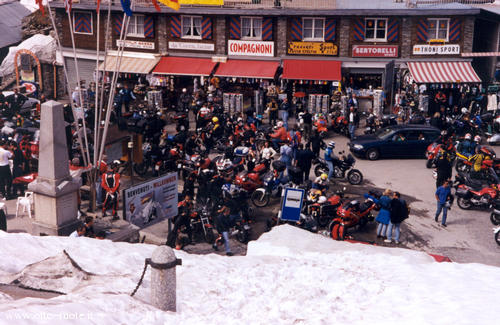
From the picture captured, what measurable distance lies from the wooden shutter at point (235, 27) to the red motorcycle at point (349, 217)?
17905 millimetres

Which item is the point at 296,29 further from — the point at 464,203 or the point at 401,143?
the point at 464,203

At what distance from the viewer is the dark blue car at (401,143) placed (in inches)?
976

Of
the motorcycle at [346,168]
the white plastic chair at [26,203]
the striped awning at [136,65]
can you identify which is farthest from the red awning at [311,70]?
the white plastic chair at [26,203]

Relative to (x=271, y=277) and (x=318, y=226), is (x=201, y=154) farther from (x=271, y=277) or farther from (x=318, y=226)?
(x=271, y=277)

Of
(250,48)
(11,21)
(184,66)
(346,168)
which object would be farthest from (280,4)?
(11,21)

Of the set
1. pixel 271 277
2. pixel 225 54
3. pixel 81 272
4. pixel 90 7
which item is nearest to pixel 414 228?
pixel 271 277

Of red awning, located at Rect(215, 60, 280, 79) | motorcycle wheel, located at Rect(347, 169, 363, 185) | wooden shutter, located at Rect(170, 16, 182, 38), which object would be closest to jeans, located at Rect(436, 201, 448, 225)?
motorcycle wheel, located at Rect(347, 169, 363, 185)

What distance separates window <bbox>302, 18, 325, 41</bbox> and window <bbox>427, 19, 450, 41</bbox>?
17.6 feet

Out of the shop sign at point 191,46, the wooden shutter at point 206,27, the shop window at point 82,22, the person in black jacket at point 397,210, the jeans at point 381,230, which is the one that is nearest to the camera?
the person in black jacket at point 397,210

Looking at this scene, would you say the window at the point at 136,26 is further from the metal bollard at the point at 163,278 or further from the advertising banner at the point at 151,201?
the metal bollard at the point at 163,278

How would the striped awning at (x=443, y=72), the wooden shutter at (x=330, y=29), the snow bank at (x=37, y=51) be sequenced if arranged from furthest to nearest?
the snow bank at (x=37, y=51) → the wooden shutter at (x=330, y=29) → the striped awning at (x=443, y=72)

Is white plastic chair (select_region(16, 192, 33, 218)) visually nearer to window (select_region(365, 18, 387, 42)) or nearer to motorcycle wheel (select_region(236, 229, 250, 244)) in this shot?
motorcycle wheel (select_region(236, 229, 250, 244))

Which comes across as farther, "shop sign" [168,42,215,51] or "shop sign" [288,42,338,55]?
"shop sign" [168,42,215,51]

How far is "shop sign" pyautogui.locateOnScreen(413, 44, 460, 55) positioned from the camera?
103ft
